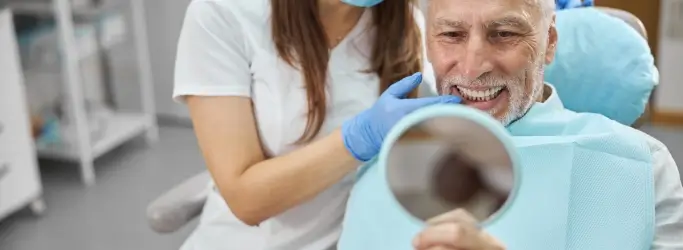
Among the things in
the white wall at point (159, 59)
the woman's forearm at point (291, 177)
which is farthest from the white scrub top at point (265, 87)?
the white wall at point (159, 59)

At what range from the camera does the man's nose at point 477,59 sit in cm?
105

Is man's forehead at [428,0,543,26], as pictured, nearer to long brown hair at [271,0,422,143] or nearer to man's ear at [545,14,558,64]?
man's ear at [545,14,558,64]

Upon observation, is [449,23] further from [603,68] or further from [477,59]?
[603,68]

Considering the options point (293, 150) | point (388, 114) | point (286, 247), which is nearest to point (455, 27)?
point (388, 114)

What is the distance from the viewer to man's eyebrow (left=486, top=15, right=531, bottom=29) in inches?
41.6

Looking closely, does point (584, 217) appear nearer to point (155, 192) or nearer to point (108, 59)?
point (155, 192)

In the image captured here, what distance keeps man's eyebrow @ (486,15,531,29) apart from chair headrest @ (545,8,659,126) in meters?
0.34

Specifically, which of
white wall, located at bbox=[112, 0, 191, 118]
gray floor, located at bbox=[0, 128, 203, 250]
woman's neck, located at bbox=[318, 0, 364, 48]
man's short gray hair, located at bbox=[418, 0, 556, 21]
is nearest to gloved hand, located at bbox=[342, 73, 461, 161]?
man's short gray hair, located at bbox=[418, 0, 556, 21]

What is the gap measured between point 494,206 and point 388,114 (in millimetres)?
348

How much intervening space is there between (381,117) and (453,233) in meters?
0.37

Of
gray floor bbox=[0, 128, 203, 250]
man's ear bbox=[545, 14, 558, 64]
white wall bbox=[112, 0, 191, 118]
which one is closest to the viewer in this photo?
man's ear bbox=[545, 14, 558, 64]

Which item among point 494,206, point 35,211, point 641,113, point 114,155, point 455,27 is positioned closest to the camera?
point 494,206

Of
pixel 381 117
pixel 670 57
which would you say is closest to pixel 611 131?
pixel 381 117

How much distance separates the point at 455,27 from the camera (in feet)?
3.55
